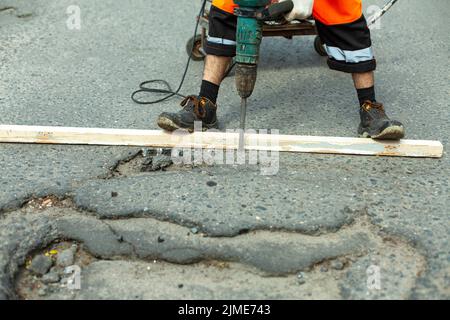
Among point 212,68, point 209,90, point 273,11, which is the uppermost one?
point 273,11

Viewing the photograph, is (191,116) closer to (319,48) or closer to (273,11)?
(273,11)

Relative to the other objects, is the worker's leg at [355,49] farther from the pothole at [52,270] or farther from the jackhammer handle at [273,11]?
the pothole at [52,270]

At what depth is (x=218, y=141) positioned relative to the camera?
3299 mm

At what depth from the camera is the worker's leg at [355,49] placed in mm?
3178

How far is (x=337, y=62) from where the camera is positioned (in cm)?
332

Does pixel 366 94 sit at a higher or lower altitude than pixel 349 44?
lower

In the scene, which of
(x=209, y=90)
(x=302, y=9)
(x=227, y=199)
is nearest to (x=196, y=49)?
(x=209, y=90)

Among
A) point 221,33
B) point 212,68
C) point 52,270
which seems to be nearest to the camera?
point 52,270

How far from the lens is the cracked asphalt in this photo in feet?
7.84

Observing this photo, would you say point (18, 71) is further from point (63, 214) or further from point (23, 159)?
point (63, 214)

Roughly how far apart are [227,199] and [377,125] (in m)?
1.04

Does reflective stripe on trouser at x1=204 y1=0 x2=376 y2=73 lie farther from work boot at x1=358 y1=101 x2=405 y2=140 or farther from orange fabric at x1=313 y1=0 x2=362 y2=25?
work boot at x1=358 y1=101 x2=405 y2=140

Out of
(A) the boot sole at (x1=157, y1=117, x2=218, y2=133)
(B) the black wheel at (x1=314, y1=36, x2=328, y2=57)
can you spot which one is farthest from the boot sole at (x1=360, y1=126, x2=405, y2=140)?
(B) the black wheel at (x1=314, y1=36, x2=328, y2=57)

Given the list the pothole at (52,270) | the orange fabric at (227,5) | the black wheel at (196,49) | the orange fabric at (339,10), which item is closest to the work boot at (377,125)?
the orange fabric at (339,10)
